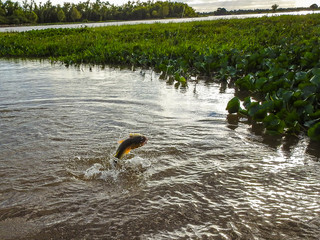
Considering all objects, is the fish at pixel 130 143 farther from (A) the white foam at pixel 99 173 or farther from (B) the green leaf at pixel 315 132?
(B) the green leaf at pixel 315 132

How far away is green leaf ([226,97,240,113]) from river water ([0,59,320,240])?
176mm

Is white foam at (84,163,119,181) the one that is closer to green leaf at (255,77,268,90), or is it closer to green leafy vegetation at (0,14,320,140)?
green leafy vegetation at (0,14,320,140)

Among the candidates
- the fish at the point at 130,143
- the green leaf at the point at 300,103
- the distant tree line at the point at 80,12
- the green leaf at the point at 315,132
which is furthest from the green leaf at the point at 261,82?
the distant tree line at the point at 80,12

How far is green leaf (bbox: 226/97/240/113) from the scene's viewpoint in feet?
14.1

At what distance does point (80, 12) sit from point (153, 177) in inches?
3918

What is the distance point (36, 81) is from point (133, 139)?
19.1 ft

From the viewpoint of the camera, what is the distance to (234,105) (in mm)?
4332

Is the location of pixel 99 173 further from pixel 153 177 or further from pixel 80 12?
pixel 80 12

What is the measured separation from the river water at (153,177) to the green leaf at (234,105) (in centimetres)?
18

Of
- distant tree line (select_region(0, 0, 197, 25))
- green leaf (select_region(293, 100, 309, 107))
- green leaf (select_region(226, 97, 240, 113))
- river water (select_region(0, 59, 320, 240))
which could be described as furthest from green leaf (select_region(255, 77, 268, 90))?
distant tree line (select_region(0, 0, 197, 25))

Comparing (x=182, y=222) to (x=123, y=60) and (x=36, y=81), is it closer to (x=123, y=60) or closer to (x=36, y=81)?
(x=36, y=81)

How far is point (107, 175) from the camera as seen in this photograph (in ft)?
8.97

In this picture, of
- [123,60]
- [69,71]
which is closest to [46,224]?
[69,71]

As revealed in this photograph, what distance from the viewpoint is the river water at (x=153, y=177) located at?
2.02m
